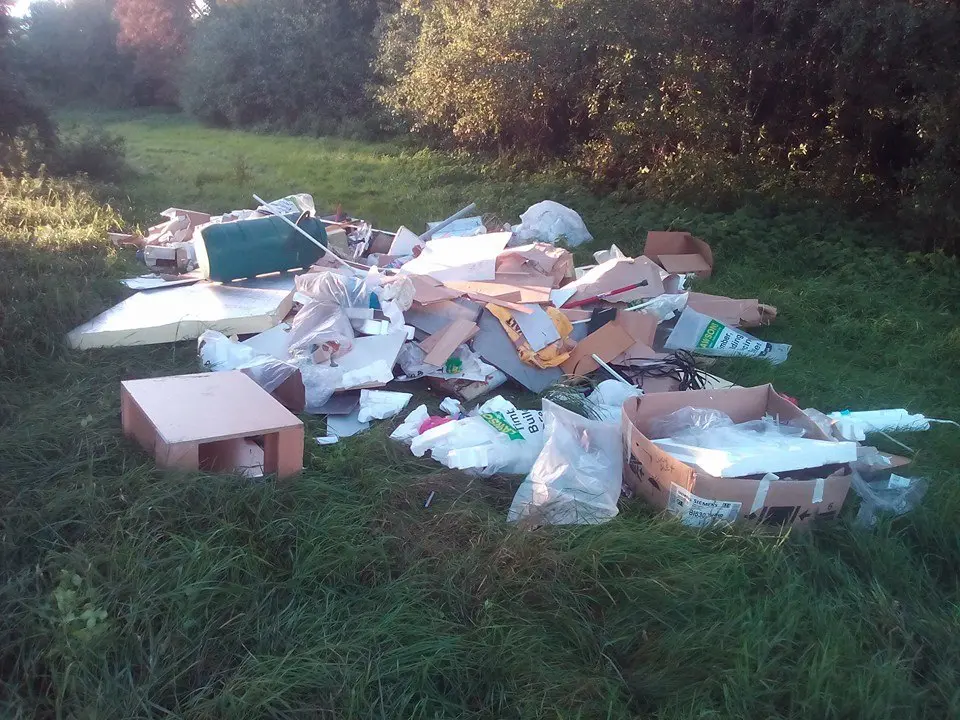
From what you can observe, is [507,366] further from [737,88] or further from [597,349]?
[737,88]

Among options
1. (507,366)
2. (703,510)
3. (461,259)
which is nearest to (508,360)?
(507,366)

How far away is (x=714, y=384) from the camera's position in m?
4.15

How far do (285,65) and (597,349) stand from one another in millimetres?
15529

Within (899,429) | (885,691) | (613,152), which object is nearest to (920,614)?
(885,691)

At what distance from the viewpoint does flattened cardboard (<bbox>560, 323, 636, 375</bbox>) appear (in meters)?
4.36

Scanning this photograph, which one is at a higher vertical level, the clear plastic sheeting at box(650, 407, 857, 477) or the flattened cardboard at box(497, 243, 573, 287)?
the flattened cardboard at box(497, 243, 573, 287)

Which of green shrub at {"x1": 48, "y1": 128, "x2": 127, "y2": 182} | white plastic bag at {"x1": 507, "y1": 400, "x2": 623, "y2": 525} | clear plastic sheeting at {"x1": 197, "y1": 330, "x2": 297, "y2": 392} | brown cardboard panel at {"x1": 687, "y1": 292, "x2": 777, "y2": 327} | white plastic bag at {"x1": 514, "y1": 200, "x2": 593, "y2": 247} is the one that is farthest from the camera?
green shrub at {"x1": 48, "y1": 128, "x2": 127, "y2": 182}

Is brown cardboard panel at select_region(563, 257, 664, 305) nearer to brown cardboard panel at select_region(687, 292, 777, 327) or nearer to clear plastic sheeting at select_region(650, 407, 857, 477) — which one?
brown cardboard panel at select_region(687, 292, 777, 327)

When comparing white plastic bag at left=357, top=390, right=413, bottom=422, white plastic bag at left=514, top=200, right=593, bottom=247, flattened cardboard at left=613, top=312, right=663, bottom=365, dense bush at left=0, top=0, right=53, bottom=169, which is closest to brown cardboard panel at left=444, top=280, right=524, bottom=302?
flattened cardboard at left=613, top=312, right=663, bottom=365

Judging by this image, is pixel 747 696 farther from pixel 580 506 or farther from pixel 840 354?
pixel 840 354

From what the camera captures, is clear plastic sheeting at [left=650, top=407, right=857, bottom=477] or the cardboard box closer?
clear plastic sheeting at [left=650, top=407, right=857, bottom=477]

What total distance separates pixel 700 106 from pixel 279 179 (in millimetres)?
5749

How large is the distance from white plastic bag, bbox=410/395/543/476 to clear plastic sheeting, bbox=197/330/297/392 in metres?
0.77

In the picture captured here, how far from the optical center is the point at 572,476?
2.92m
